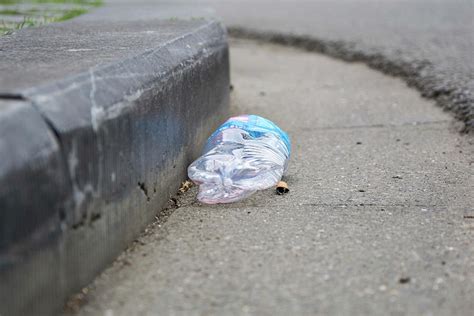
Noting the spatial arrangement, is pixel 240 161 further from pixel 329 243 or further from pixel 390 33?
pixel 390 33

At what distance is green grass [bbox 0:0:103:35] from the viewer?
18.9 feet

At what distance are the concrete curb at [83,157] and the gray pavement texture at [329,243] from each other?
0.54 ft

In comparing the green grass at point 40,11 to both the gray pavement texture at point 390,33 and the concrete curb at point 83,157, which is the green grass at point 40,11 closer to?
the concrete curb at point 83,157

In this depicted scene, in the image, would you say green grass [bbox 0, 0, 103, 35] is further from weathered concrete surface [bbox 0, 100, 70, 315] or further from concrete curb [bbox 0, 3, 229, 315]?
weathered concrete surface [bbox 0, 100, 70, 315]

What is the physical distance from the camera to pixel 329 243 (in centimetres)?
302

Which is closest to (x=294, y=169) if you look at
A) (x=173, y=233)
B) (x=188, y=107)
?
(x=188, y=107)

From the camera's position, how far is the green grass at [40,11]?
575 centimetres

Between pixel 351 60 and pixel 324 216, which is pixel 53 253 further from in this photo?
pixel 351 60

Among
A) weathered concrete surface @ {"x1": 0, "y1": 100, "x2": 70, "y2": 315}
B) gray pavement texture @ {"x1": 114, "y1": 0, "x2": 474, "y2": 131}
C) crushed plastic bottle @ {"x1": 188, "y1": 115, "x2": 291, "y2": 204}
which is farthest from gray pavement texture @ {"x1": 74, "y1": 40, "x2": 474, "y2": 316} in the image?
gray pavement texture @ {"x1": 114, "y1": 0, "x2": 474, "y2": 131}

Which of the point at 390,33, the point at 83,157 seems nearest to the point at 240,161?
the point at 83,157

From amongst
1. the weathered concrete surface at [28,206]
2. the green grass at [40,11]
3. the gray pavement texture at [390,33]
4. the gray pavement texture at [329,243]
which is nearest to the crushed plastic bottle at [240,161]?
the gray pavement texture at [329,243]

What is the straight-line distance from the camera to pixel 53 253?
237 cm

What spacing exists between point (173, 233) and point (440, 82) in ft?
11.9

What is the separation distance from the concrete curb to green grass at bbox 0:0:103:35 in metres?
1.96
